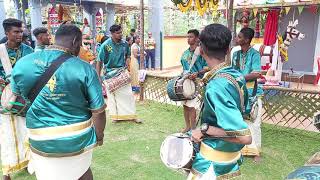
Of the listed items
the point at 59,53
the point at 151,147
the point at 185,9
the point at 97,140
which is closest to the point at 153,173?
the point at 151,147

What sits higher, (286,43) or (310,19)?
(310,19)

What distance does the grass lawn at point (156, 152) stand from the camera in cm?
411

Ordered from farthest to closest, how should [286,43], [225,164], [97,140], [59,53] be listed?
[286,43], [97,140], [59,53], [225,164]

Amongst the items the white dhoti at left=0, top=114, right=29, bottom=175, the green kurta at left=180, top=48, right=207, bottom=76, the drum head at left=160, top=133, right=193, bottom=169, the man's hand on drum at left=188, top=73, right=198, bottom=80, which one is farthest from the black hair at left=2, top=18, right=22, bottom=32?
the green kurta at left=180, top=48, right=207, bottom=76

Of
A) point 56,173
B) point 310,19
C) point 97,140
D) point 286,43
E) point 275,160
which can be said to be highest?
point 310,19

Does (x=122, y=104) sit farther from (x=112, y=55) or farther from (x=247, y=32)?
(x=247, y=32)

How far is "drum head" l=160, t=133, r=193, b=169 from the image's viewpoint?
85.9 inches

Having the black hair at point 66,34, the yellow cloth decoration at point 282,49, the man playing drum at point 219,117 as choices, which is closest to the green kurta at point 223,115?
the man playing drum at point 219,117

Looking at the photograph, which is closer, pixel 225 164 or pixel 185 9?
pixel 225 164

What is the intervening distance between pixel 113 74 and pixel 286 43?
16.7 feet

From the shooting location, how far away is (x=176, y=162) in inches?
87.7

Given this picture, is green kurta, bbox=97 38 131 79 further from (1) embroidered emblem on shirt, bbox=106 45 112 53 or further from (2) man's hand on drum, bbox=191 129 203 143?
(2) man's hand on drum, bbox=191 129 203 143

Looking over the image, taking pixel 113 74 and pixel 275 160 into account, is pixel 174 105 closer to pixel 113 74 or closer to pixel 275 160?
pixel 113 74

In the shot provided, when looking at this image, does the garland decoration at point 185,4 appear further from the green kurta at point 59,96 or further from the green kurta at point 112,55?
the green kurta at point 59,96
